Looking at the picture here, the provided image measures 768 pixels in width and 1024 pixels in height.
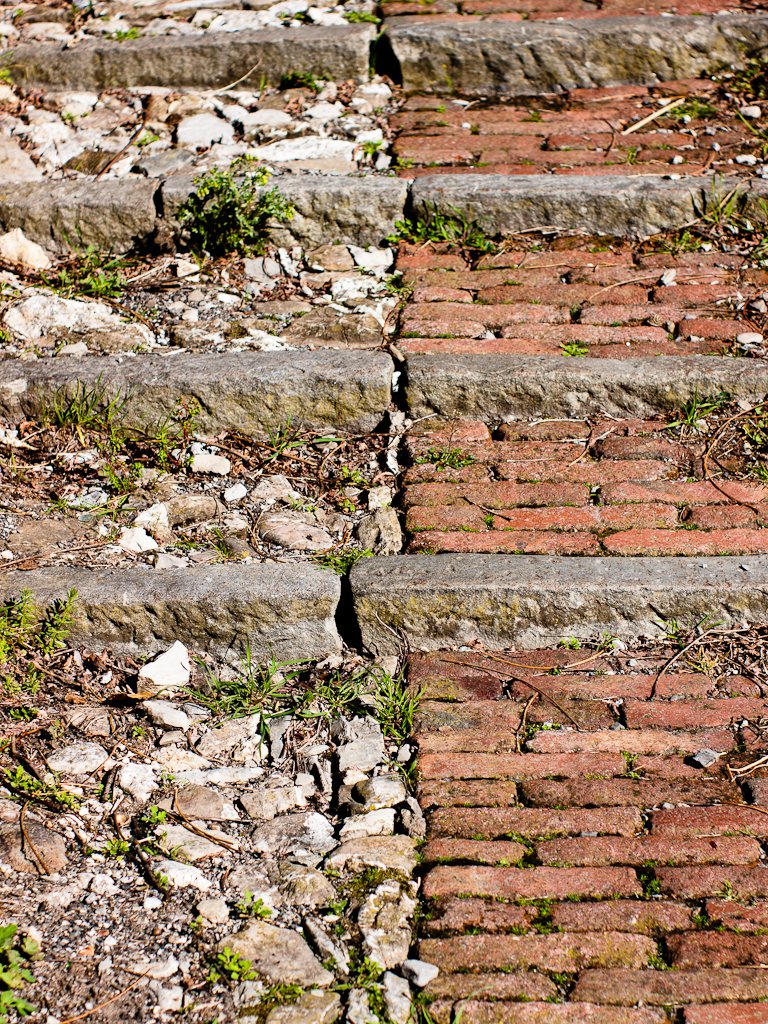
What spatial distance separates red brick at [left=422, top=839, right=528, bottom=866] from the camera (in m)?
1.41

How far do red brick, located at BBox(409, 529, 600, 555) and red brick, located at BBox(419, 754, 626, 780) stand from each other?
47 centimetres

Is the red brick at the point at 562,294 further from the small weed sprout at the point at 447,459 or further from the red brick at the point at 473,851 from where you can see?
the red brick at the point at 473,851

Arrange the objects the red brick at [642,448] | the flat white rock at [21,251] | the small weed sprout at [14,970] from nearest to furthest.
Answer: the small weed sprout at [14,970]
the red brick at [642,448]
the flat white rock at [21,251]

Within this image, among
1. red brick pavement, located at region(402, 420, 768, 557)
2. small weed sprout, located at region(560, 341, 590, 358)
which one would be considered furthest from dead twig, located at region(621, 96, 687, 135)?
red brick pavement, located at region(402, 420, 768, 557)

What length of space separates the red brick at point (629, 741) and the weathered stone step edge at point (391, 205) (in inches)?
66.5

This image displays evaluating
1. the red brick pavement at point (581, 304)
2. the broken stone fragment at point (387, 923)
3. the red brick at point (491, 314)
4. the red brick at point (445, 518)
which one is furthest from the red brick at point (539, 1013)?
the red brick at point (491, 314)

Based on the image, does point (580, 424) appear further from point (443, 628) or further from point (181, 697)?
point (181, 697)

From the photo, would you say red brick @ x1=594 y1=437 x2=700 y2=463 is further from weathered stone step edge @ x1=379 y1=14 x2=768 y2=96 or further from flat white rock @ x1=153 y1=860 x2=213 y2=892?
weathered stone step edge @ x1=379 y1=14 x2=768 y2=96

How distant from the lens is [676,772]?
1.54 meters

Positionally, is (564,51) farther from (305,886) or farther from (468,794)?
(305,886)

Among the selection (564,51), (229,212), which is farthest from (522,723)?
(564,51)

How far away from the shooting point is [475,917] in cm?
133

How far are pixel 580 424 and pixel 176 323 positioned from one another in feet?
4.02

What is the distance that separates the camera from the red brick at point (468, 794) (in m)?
1.50
